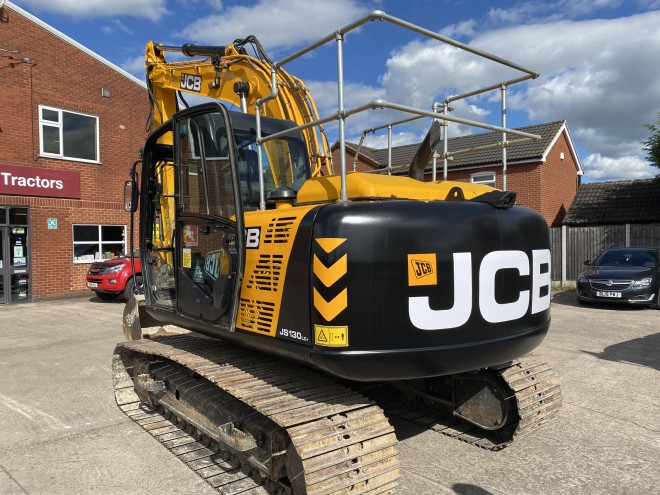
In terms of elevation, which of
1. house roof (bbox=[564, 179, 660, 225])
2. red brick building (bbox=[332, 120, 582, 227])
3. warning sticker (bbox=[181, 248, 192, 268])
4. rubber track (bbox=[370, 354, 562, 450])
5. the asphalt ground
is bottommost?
the asphalt ground

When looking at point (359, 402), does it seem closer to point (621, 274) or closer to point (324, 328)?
point (324, 328)

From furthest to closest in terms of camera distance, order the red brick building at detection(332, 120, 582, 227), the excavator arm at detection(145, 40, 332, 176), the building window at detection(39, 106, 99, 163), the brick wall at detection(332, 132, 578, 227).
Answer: the brick wall at detection(332, 132, 578, 227) → the red brick building at detection(332, 120, 582, 227) → the building window at detection(39, 106, 99, 163) → the excavator arm at detection(145, 40, 332, 176)

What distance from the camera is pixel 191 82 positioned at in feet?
19.5

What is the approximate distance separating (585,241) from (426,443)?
47.4 feet

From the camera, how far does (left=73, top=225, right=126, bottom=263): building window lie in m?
15.5

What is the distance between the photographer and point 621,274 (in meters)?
11.7

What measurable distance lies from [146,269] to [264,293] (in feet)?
7.30

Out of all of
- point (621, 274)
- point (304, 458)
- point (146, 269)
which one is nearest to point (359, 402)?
point (304, 458)

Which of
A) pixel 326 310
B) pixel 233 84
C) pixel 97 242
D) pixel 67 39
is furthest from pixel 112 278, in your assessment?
pixel 326 310

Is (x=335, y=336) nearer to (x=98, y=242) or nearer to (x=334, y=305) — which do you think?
(x=334, y=305)

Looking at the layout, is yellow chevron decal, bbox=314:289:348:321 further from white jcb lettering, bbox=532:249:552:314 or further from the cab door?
white jcb lettering, bbox=532:249:552:314

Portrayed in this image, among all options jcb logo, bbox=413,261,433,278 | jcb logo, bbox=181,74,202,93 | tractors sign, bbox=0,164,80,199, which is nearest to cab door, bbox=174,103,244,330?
jcb logo, bbox=413,261,433,278

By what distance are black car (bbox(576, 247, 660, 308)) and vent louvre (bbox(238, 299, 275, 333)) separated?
10.3 m

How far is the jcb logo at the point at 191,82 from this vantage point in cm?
586
